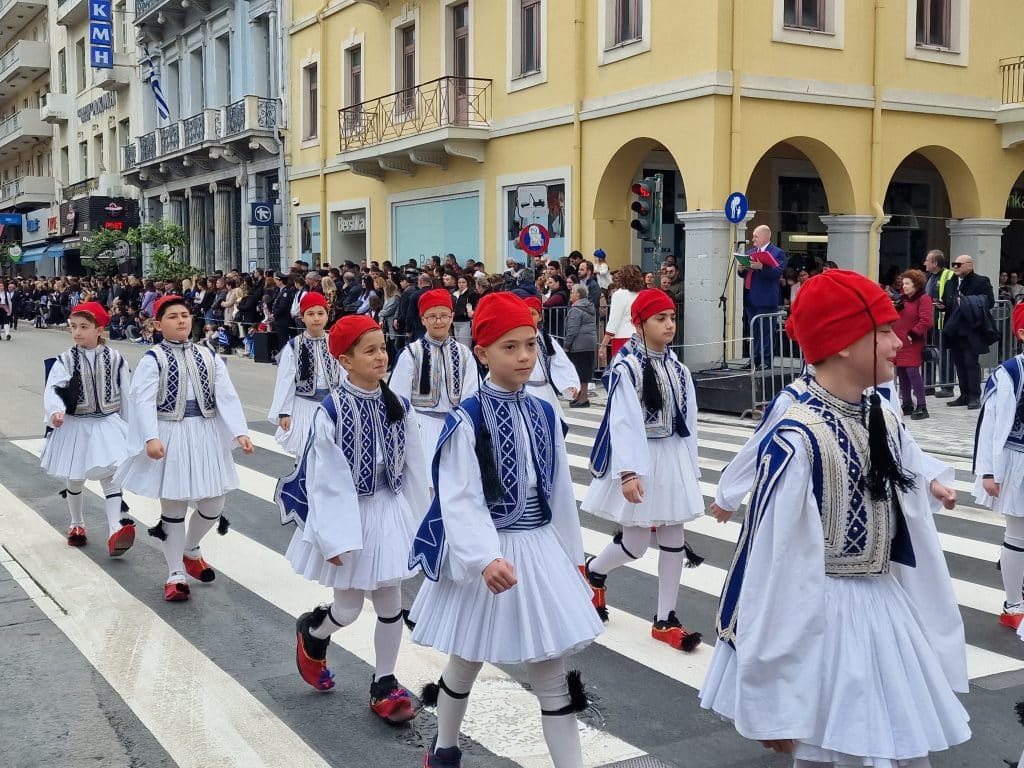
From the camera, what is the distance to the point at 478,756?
15.2ft

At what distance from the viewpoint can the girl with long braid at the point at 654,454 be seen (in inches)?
234

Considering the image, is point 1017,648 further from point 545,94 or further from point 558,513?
point 545,94

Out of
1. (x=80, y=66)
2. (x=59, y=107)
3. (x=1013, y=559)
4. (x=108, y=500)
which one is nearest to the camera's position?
(x=1013, y=559)

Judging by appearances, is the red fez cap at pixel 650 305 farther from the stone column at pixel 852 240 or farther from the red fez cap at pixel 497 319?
the stone column at pixel 852 240

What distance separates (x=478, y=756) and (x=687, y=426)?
238cm

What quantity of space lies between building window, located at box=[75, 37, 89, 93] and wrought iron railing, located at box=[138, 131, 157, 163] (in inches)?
453

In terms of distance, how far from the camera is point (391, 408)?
5156 mm

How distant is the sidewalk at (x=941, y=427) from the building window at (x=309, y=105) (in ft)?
64.7

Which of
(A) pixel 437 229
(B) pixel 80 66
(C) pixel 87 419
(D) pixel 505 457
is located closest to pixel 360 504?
(D) pixel 505 457

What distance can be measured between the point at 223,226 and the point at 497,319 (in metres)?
35.4

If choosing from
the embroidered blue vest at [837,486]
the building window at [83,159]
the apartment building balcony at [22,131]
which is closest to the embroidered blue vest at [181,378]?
the embroidered blue vest at [837,486]

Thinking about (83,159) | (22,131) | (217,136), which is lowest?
(217,136)

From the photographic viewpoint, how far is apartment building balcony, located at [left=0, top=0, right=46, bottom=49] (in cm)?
5706

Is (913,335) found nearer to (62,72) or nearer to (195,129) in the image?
(195,129)
